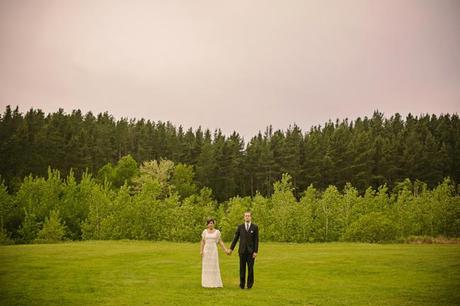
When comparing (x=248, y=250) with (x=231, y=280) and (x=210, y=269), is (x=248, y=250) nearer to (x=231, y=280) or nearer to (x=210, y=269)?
(x=210, y=269)

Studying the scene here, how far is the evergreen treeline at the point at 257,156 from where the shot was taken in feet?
327

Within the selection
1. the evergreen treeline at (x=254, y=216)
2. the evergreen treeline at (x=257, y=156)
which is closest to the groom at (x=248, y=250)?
the evergreen treeline at (x=254, y=216)

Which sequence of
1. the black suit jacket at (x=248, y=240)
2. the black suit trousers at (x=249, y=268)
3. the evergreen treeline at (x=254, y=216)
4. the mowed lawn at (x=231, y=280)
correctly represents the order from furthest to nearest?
the evergreen treeline at (x=254, y=216) < the black suit jacket at (x=248, y=240) < the black suit trousers at (x=249, y=268) < the mowed lawn at (x=231, y=280)

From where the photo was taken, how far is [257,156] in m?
118

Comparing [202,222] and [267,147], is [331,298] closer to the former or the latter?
[202,222]

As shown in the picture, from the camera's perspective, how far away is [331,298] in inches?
626

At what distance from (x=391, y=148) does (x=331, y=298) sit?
95.6m

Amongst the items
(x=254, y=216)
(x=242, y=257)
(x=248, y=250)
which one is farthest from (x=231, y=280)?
(x=254, y=216)

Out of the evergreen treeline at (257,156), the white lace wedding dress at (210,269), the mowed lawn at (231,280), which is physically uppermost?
the evergreen treeline at (257,156)

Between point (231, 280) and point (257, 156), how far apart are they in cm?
9763

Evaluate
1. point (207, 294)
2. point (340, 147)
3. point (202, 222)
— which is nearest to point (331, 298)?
point (207, 294)

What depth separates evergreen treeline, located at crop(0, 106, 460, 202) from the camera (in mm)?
99688

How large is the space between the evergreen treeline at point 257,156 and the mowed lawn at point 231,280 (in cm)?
7050

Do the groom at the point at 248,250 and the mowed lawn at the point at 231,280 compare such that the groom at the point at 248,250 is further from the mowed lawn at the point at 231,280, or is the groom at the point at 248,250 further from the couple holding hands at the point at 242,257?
the mowed lawn at the point at 231,280
